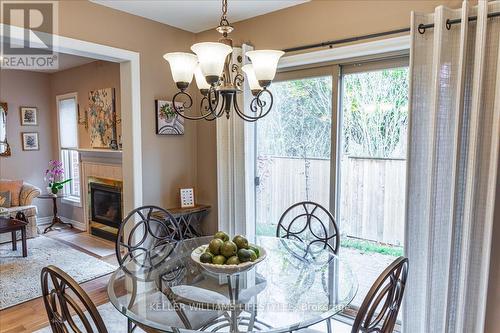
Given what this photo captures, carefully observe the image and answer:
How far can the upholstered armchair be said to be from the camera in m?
4.99

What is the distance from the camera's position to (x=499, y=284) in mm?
2109

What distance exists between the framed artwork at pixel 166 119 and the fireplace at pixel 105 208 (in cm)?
194

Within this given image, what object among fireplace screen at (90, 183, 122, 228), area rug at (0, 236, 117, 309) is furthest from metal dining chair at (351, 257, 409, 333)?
fireplace screen at (90, 183, 122, 228)

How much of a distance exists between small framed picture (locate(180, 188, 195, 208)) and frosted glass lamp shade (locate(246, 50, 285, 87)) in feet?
6.73

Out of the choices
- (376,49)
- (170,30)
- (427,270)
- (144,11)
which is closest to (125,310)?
(427,270)

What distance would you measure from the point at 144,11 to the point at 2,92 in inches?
162

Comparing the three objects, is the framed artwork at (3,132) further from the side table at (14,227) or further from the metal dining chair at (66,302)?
the metal dining chair at (66,302)

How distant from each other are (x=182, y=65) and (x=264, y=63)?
16.7 inches

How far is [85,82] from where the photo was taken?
5.47 m

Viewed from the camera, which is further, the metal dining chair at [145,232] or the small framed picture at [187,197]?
the small framed picture at [187,197]

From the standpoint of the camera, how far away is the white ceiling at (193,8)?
9.22 ft

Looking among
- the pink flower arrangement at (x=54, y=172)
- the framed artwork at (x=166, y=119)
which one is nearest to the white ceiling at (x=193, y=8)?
the framed artwork at (x=166, y=119)

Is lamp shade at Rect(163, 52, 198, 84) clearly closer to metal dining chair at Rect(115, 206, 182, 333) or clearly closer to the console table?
metal dining chair at Rect(115, 206, 182, 333)

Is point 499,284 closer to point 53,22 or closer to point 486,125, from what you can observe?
point 486,125
